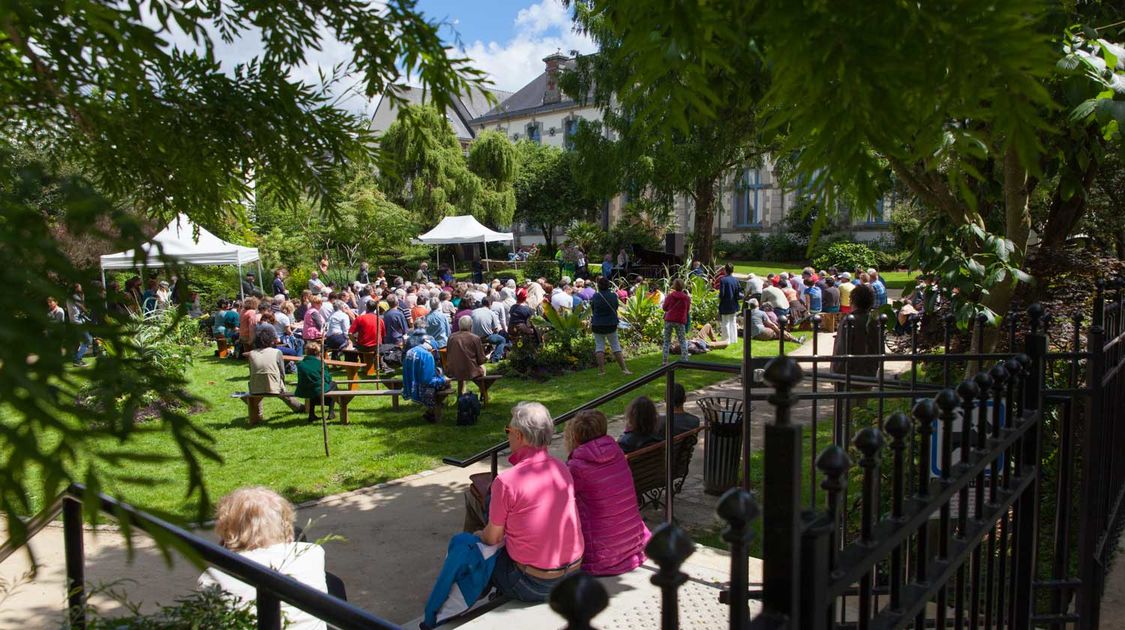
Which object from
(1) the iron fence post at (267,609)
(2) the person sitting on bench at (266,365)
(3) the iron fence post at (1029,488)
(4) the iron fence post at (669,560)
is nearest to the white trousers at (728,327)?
(2) the person sitting on bench at (266,365)

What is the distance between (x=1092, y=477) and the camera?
3.20 m

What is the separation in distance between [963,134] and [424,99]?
3.36 ft

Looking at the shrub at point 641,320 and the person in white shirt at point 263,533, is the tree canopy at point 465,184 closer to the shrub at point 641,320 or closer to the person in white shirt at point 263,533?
the shrub at point 641,320

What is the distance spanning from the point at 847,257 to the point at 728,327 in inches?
711

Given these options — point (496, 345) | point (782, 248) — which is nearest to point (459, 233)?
point (496, 345)

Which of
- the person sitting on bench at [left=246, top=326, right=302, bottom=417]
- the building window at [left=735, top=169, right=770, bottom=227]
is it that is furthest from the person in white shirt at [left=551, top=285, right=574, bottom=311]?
the building window at [left=735, top=169, right=770, bottom=227]

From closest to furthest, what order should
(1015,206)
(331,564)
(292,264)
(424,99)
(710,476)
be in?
1. (424,99)
2. (1015,206)
3. (331,564)
4. (710,476)
5. (292,264)

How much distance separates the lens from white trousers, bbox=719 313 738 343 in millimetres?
16281

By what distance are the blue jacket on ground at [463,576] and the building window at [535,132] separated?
195ft

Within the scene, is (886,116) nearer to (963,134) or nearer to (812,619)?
(963,134)

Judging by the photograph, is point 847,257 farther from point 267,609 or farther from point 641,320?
point 267,609

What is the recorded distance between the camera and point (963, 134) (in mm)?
1212

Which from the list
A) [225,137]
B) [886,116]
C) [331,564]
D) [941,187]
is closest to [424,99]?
[225,137]

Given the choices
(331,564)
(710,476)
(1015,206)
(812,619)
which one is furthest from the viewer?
(710,476)
